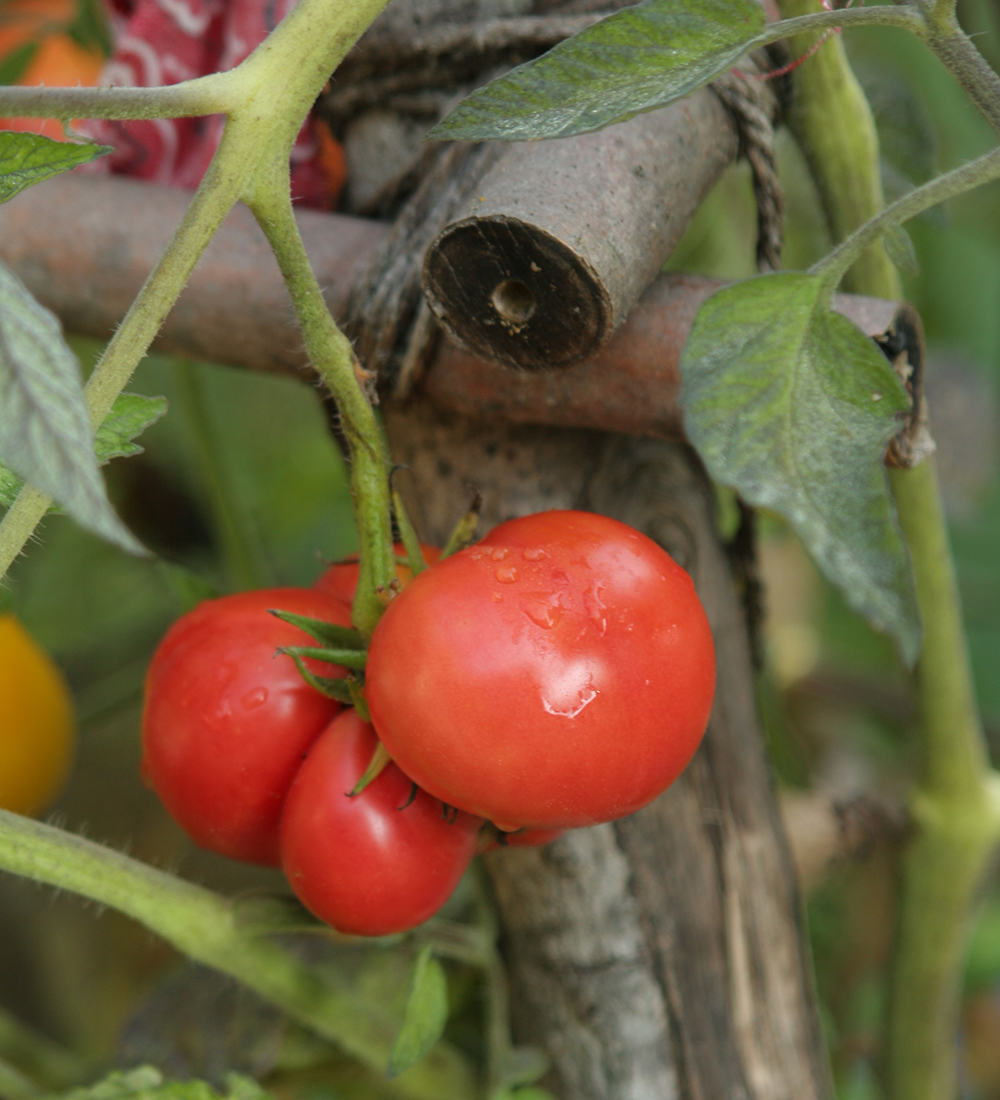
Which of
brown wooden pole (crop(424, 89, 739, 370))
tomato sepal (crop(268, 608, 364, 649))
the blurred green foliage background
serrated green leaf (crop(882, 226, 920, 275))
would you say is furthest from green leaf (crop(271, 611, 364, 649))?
the blurred green foliage background

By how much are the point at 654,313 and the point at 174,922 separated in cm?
30

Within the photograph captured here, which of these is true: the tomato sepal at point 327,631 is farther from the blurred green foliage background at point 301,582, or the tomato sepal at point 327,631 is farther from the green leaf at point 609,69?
the blurred green foliage background at point 301,582

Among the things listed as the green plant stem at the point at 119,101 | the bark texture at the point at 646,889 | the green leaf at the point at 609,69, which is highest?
the green plant stem at the point at 119,101

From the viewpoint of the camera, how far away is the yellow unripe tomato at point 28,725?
0.51 m

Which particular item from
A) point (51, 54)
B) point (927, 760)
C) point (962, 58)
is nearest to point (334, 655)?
point (962, 58)

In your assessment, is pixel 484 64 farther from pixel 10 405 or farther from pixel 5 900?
pixel 5 900

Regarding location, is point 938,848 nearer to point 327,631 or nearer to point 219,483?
point 327,631

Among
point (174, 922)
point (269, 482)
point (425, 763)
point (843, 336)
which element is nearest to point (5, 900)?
point (269, 482)

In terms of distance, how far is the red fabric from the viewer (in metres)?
0.51

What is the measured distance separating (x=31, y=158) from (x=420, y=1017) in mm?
315

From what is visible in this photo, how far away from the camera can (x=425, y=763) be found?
0.99 ft

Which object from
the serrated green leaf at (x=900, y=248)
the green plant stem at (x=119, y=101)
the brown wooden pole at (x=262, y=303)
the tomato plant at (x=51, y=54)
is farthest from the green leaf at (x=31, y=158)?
the tomato plant at (x=51, y=54)

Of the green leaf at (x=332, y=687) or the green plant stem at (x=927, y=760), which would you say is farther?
the green plant stem at (x=927, y=760)

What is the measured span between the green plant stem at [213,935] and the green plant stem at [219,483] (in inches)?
13.0
